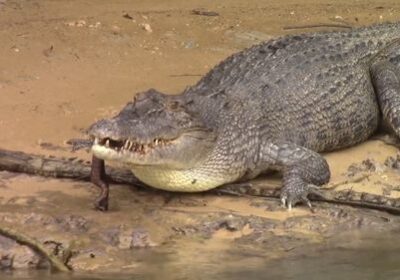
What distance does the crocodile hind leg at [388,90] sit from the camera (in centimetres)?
759

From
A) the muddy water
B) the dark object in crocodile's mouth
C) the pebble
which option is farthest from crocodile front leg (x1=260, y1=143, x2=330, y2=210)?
the pebble

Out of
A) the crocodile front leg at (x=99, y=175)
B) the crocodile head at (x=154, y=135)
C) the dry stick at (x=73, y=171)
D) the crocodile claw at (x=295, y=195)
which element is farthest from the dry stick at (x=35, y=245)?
the crocodile claw at (x=295, y=195)

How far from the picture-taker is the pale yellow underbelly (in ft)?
19.6

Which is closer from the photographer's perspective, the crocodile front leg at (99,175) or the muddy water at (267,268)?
the muddy water at (267,268)

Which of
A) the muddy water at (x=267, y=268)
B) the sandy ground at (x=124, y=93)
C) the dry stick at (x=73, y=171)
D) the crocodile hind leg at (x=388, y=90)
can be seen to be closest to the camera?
the muddy water at (x=267, y=268)

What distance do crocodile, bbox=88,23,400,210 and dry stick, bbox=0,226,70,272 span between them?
0.57 m

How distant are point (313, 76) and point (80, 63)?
2.38 meters

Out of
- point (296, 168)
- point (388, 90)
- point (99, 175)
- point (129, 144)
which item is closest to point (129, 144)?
point (129, 144)

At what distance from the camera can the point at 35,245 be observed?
17.1 feet

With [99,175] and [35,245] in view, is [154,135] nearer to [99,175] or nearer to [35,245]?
[99,175]

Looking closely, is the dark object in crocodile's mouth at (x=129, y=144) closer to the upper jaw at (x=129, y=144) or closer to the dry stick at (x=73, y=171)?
the upper jaw at (x=129, y=144)

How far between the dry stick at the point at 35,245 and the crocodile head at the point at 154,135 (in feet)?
1.85

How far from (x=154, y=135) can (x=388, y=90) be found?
2.52 metres

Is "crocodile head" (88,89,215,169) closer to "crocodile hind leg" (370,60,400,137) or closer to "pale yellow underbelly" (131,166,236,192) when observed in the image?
"pale yellow underbelly" (131,166,236,192)
